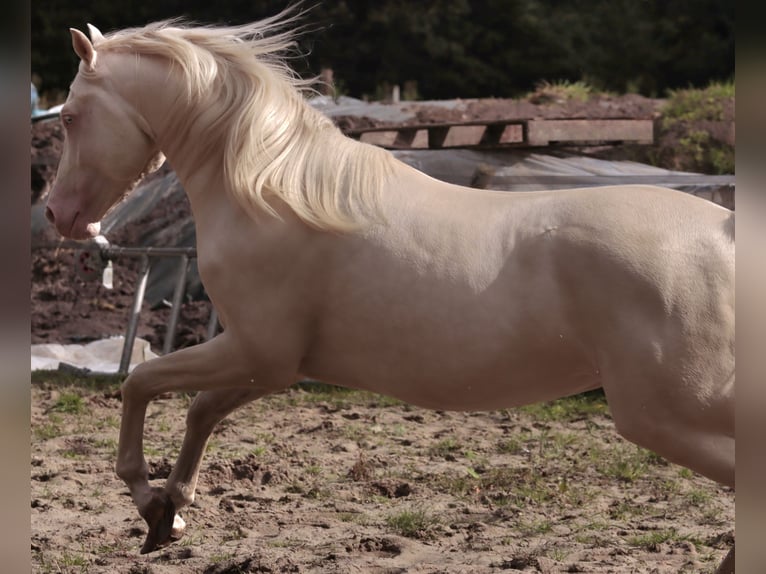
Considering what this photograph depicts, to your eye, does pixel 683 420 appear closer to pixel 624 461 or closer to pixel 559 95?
pixel 624 461

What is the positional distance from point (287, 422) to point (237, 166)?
3420mm

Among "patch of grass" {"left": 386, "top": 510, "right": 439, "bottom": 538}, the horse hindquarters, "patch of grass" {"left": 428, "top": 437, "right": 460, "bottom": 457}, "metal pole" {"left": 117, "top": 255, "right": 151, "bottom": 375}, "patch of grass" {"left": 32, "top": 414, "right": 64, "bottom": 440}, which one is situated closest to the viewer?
the horse hindquarters

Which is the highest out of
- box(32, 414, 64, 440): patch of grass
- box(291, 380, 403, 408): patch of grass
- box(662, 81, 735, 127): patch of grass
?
box(662, 81, 735, 127): patch of grass

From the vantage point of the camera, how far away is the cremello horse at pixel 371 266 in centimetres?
302

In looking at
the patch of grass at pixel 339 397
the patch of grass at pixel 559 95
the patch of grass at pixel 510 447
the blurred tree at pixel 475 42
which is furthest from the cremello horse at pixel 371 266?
the blurred tree at pixel 475 42

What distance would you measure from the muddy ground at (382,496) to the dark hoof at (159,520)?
3.3 inches

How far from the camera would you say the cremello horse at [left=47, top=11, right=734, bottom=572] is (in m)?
3.02

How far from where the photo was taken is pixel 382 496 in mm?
4988

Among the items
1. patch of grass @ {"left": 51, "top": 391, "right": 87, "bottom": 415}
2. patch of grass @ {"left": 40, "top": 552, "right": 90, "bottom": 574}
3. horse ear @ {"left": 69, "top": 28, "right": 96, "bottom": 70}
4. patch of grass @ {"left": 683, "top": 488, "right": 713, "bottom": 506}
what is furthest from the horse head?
patch of grass @ {"left": 51, "top": 391, "right": 87, "bottom": 415}

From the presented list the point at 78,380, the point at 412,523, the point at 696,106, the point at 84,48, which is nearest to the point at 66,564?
the point at 412,523

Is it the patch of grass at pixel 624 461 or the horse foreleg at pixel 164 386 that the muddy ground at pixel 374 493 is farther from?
the horse foreleg at pixel 164 386

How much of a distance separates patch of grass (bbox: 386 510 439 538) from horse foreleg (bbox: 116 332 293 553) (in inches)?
37.0

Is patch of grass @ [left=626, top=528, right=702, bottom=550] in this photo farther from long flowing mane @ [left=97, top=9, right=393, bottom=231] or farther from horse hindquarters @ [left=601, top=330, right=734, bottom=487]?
long flowing mane @ [left=97, top=9, right=393, bottom=231]

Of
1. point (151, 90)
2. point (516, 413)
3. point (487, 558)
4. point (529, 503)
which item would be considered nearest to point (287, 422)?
point (516, 413)
